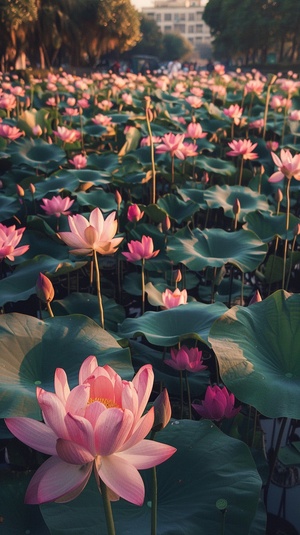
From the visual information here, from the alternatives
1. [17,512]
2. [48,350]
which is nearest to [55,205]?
[48,350]

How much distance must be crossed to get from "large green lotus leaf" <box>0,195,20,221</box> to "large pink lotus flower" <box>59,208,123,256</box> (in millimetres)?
1240

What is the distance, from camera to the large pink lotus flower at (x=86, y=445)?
0.63 metres

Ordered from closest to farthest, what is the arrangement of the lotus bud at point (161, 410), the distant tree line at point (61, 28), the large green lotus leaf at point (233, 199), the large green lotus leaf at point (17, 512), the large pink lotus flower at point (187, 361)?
the lotus bud at point (161, 410) → the large green lotus leaf at point (17, 512) → the large pink lotus flower at point (187, 361) → the large green lotus leaf at point (233, 199) → the distant tree line at point (61, 28)

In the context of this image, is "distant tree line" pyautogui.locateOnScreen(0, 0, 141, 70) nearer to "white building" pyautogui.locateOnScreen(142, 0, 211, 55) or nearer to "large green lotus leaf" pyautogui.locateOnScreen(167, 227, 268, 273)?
"large green lotus leaf" pyautogui.locateOnScreen(167, 227, 268, 273)

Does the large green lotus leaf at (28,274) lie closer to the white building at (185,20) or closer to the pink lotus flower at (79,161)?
the pink lotus flower at (79,161)

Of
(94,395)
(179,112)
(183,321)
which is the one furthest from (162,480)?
(179,112)

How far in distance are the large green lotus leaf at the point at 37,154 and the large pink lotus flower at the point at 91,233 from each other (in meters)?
2.12

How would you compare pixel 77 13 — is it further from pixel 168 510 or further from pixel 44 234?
pixel 168 510

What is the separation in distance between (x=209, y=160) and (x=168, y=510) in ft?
9.41

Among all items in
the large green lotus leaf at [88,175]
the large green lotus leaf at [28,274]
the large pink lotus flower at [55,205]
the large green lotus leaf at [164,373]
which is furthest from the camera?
the large green lotus leaf at [88,175]

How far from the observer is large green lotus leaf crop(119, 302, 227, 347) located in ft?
4.81

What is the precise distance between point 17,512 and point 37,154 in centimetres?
291

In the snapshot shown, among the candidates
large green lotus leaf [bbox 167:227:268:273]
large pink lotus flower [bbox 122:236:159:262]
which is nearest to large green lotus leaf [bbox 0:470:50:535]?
large pink lotus flower [bbox 122:236:159:262]

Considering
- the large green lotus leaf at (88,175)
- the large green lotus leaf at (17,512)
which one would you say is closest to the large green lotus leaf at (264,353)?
the large green lotus leaf at (17,512)
